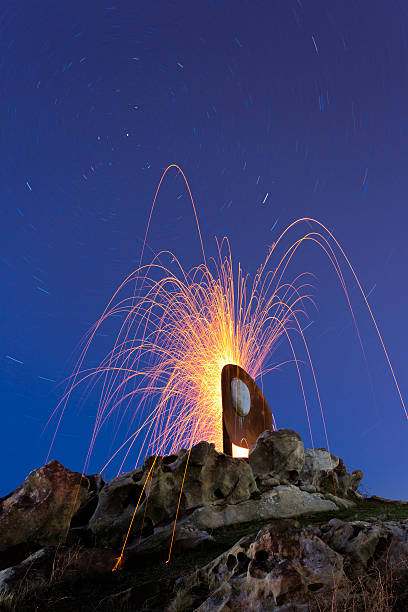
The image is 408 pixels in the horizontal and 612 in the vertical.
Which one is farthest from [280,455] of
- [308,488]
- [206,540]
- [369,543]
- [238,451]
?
[369,543]

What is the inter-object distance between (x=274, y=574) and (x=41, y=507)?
26.6ft

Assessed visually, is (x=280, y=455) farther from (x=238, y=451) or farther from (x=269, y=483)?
(x=238, y=451)

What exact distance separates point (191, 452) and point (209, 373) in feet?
32.1

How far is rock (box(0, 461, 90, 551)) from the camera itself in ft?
33.7

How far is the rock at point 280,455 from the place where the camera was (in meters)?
16.6

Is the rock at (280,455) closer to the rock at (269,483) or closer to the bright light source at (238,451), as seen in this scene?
the rock at (269,483)

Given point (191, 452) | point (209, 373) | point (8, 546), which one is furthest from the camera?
point (209, 373)

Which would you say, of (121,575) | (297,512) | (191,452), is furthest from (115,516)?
(297,512)

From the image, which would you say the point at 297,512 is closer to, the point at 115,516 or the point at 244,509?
the point at 244,509

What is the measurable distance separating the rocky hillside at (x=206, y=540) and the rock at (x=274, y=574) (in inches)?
0.5

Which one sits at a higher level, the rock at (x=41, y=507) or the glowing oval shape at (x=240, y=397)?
the glowing oval shape at (x=240, y=397)

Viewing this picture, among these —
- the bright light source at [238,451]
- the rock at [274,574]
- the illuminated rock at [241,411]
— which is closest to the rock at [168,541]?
the rock at [274,574]

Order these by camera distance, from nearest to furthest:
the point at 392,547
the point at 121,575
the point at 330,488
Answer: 1. the point at 392,547
2. the point at 121,575
3. the point at 330,488

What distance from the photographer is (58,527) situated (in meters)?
10.9
